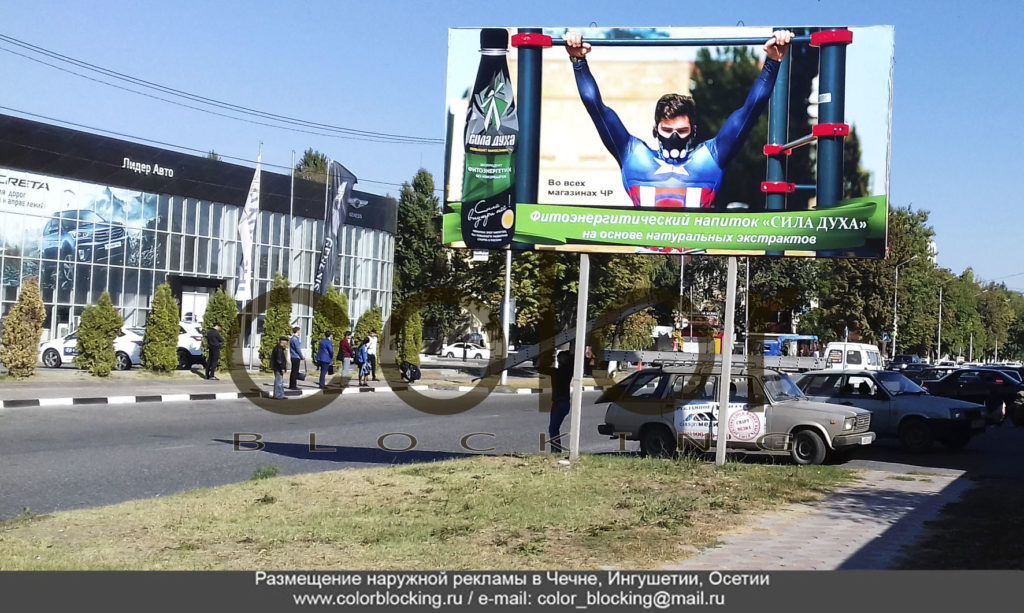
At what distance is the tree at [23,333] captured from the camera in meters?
28.3

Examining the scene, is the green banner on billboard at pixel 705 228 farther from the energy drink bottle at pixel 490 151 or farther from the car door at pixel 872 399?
the car door at pixel 872 399

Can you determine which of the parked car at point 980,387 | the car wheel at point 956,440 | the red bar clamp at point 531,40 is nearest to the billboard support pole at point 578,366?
the red bar clamp at point 531,40

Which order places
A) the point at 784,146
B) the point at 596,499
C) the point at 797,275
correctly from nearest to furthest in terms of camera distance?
the point at 596,499
the point at 784,146
the point at 797,275

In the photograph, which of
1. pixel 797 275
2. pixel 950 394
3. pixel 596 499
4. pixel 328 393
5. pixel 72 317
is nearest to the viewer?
pixel 596 499

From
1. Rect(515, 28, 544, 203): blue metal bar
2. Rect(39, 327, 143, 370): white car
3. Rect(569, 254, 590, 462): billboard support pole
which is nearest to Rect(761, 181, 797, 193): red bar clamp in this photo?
Rect(569, 254, 590, 462): billboard support pole

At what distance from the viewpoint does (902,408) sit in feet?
62.6

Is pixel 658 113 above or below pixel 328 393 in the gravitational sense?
above

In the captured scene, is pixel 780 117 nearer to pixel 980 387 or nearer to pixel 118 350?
pixel 980 387

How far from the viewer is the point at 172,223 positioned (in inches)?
2052

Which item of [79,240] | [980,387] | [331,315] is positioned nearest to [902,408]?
[980,387]

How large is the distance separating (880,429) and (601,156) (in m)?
9.09

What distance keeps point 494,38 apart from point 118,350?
24.9 m
